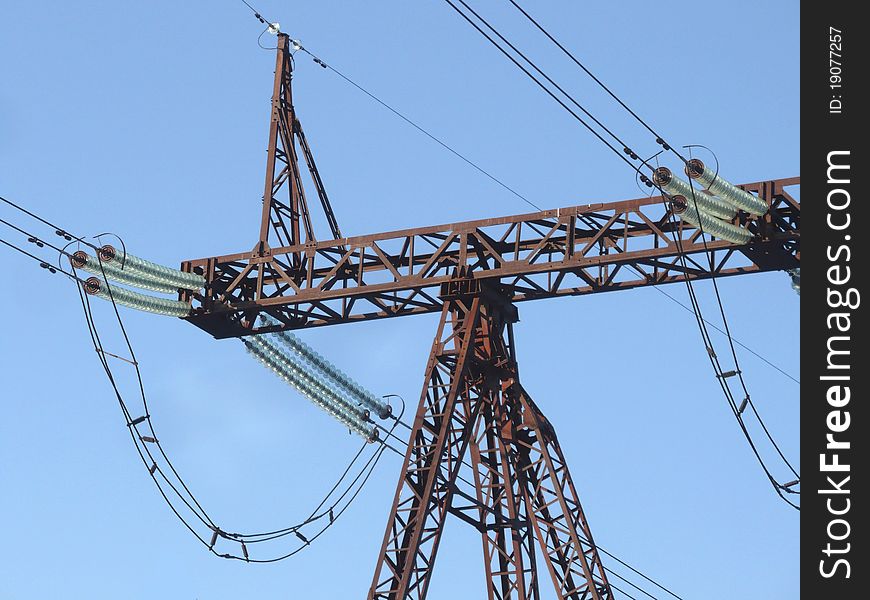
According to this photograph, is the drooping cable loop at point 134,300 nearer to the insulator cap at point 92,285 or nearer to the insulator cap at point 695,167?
the insulator cap at point 92,285

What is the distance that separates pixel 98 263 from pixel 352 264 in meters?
4.74

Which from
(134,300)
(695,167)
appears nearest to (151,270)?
(134,300)

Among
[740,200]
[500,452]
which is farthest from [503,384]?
[740,200]

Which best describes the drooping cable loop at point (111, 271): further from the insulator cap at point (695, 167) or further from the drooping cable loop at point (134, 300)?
the insulator cap at point (695, 167)

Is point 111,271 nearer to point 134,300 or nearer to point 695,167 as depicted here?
point 134,300

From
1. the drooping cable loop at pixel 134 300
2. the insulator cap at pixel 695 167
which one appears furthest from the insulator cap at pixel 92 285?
the insulator cap at pixel 695 167

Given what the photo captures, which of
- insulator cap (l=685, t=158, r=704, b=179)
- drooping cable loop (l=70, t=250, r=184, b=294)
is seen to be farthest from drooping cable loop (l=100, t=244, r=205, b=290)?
insulator cap (l=685, t=158, r=704, b=179)

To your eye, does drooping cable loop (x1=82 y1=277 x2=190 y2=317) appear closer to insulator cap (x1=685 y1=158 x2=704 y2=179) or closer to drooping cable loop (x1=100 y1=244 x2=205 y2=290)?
drooping cable loop (x1=100 y1=244 x2=205 y2=290)

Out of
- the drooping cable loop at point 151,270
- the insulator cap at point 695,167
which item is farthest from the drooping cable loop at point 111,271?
the insulator cap at point 695,167

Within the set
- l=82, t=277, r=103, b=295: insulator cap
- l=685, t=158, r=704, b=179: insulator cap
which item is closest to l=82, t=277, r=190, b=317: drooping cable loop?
l=82, t=277, r=103, b=295: insulator cap

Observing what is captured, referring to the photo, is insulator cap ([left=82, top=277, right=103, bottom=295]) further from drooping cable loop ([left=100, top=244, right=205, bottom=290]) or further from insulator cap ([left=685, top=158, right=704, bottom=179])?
insulator cap ([left=685, top=158, right=704, bottom=179])

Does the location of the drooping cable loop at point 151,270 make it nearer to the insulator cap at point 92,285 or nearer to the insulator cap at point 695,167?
the insulator cap at point 92,285
